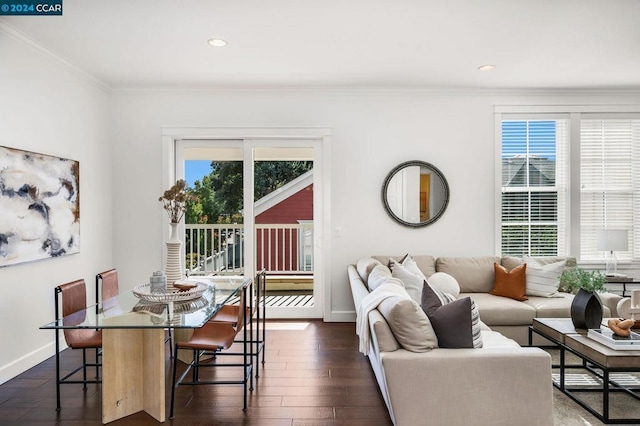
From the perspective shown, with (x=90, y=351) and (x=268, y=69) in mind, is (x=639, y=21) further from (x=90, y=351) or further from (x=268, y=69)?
(x=90, y=351)

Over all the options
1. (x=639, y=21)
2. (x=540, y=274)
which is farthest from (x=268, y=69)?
(x=540, y=274)

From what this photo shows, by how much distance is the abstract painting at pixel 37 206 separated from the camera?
3195 mm

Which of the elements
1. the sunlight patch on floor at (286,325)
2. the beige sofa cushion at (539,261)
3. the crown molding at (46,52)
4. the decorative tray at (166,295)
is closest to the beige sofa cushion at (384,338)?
the decorative tray at (166,295)

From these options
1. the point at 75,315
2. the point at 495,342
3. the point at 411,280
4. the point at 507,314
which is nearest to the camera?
the point at 75,315

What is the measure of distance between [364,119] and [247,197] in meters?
1.69

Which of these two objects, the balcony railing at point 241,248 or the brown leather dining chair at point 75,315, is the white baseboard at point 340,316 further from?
the brown leather dining chair at point 75,315

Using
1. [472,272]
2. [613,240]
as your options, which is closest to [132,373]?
[472,272]

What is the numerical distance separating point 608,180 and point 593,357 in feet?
10.3

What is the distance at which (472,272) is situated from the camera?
4484mm

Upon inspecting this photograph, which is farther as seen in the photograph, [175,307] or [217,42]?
[217,42]

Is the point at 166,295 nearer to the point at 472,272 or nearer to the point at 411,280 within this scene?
the point at 411,280

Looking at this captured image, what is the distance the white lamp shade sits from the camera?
4.41 meters

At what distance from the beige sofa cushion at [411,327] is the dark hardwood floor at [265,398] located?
63 cm

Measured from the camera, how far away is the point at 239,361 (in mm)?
3682
